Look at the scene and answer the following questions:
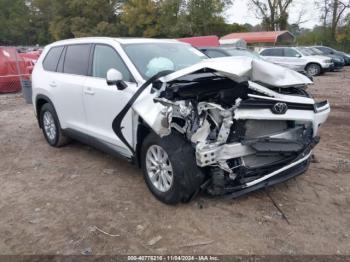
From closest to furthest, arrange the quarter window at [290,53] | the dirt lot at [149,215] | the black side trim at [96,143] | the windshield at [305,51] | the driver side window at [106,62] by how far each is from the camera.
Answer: the dirt lot at [149,215] < the driver side window at [106,62] < the black side trim at [96,143] < the quarter window at [290,53] < the windshield at [305,51]

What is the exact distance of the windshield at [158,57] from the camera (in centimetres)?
443

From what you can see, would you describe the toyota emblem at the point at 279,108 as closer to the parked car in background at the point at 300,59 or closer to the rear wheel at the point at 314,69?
the parked car in background at the point at 300,59

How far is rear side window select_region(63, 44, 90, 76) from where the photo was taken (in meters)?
5.21

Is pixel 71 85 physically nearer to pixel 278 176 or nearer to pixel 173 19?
pixel 278 176

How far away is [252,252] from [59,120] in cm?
385

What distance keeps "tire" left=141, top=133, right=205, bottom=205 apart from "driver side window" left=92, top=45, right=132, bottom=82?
0.94 metres

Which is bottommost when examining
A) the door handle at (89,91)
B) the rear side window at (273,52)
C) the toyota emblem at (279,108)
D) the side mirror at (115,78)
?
the rear side window at (273,52)

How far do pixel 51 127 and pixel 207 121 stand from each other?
11.8 ft

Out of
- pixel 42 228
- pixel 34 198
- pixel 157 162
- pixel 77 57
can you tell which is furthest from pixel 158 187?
pixel 77 57

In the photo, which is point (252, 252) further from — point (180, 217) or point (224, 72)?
point (224, 72)

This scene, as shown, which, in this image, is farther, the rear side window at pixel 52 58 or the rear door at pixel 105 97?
the rear side window at pixel 52 58

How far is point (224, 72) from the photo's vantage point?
349 centimetres

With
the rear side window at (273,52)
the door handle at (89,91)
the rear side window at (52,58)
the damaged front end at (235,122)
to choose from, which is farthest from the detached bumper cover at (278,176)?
the rear side window at (273,52)

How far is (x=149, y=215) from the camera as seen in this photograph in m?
3.86
